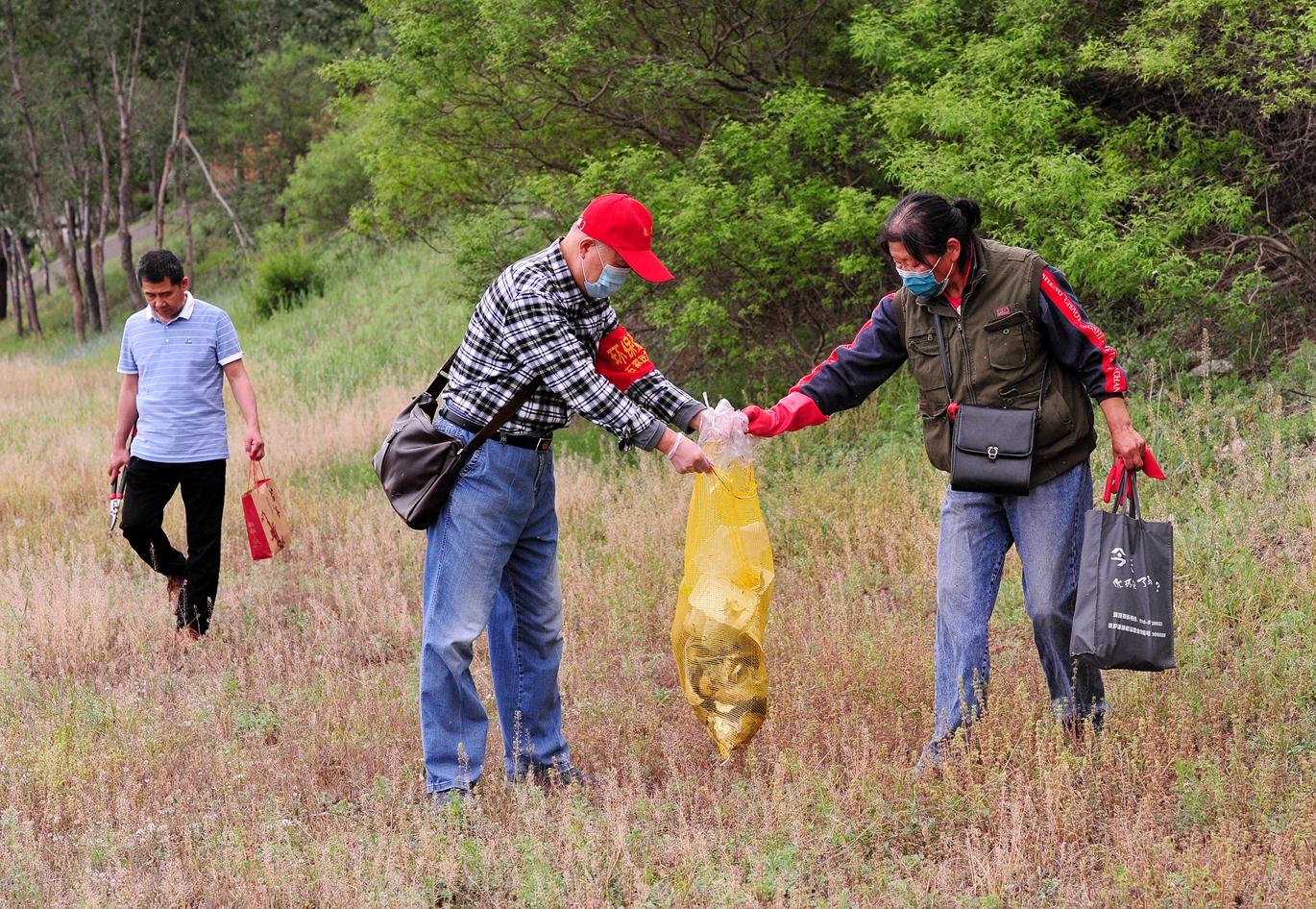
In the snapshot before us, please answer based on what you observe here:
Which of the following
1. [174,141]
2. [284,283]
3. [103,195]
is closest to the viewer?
[284,283]

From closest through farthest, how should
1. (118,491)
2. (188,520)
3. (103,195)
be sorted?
(188,520)
(118,491)
(103,195)

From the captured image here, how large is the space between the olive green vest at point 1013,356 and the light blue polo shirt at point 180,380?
152 inches

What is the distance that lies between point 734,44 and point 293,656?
6818mm

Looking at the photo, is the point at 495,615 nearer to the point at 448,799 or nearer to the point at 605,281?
the point at 448,799

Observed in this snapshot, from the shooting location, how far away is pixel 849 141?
9.75 meters

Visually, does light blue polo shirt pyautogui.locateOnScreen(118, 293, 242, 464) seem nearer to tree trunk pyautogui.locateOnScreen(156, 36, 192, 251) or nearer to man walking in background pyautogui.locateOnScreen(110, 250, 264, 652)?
man walking in background pyautogui.locateOnScreen(110, 250, 264, 652)

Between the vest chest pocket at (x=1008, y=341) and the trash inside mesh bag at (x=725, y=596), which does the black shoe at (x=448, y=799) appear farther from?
the vest chest pocket at (x=1008, y=341)

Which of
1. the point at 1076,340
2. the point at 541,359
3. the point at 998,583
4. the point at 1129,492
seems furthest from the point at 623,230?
the point at 1129,492

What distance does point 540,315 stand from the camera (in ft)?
12.5

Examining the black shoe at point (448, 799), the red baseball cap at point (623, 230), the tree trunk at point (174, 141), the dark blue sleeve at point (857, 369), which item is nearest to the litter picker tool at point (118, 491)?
the black shoe at point (448, 799)

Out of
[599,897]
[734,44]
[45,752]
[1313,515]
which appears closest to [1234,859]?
[599,897]

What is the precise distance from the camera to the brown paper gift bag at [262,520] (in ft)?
20.9

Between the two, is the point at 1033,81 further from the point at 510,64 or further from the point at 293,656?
the point at 293,656

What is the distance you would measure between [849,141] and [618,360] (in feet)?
20.3
